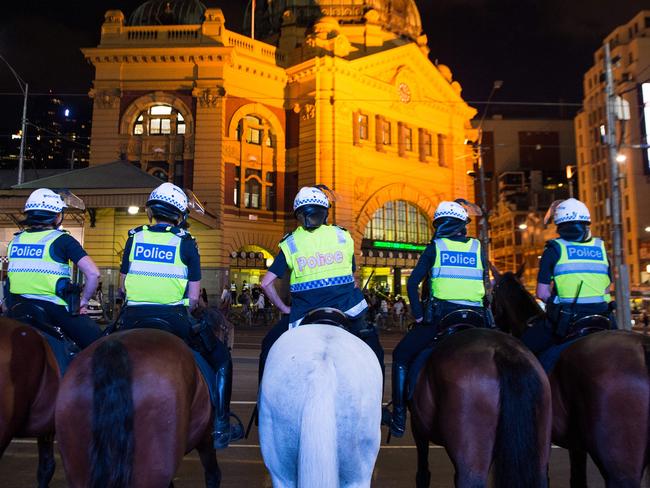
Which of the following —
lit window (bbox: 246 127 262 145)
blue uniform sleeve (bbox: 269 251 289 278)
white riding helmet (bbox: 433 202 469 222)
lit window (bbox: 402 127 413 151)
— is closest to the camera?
blue uniform sleeve (bbox: 269 251 289 278)

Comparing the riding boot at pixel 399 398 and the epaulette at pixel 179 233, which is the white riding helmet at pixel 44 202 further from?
the riding boot at pixel 399 398

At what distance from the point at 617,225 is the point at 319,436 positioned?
51.9 ft

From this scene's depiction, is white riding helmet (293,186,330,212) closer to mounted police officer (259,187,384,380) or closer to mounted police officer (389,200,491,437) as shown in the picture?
mounted police officer (259,187,384,380)

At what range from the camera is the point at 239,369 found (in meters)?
14.9

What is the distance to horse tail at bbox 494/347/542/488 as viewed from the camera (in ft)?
11.7

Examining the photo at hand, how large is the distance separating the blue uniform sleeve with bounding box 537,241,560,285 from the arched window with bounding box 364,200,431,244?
34650 mm

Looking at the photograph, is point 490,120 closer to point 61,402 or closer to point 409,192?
point 409,192

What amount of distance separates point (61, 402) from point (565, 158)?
105 m

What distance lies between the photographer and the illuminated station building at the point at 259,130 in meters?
35.2

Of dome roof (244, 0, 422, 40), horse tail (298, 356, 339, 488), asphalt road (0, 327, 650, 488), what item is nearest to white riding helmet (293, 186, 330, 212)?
horse tail (298, 356, 339, 488)

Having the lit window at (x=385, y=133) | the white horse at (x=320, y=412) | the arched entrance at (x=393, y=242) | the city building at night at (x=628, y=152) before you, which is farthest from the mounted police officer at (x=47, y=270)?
the city building at night at (x=628, y=152)

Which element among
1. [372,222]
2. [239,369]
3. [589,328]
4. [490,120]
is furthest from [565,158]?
[589,328]

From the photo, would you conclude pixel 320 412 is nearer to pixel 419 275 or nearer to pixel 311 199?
pixel 311 199

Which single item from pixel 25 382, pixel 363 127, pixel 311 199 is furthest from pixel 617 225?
pixel 363 127
